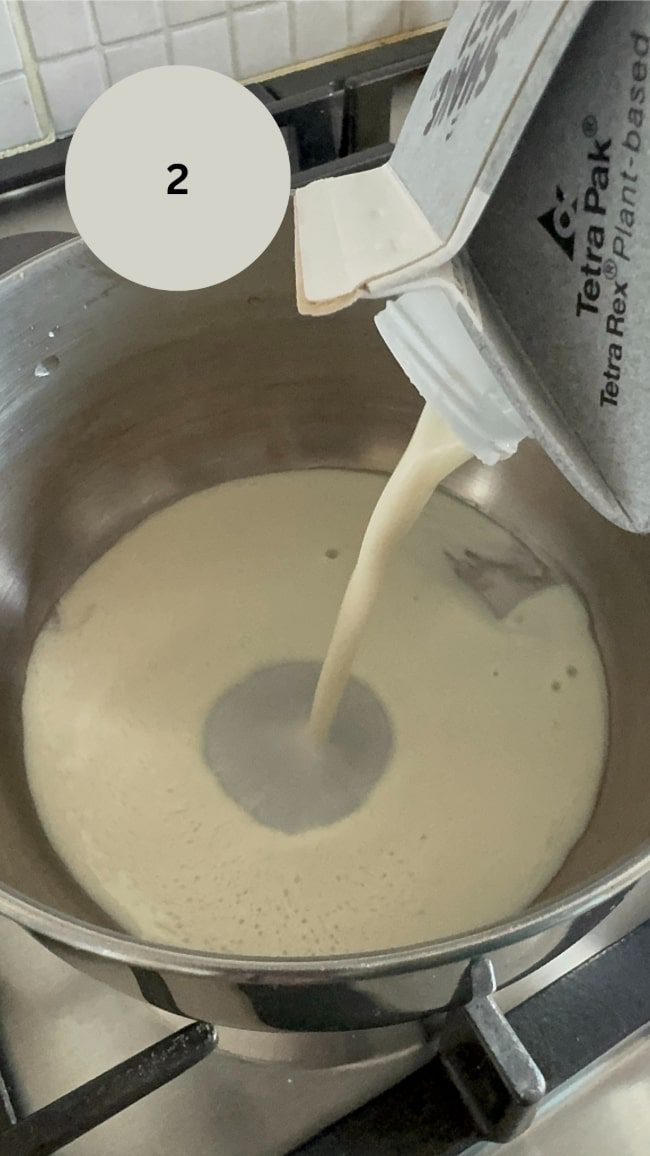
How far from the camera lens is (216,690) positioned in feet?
2.20

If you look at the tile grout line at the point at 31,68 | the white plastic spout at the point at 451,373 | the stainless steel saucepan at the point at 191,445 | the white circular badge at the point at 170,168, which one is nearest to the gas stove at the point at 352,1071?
the stainless steel saucepan at the point at 191,445

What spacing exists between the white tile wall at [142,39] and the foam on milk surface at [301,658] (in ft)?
0.98

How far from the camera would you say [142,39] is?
67 cm

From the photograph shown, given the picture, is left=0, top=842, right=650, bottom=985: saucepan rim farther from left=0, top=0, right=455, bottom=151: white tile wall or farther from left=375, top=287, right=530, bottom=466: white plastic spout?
left=0, top=0, right=455, bottom=151: white tile wall

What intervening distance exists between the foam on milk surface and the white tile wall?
0.98ft

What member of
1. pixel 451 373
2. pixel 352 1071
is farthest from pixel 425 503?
Result: pixel 352 1071

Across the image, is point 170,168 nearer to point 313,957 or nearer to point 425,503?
point 425,503

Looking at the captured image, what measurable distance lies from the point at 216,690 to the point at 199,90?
37 cm

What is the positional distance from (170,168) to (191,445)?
256 mm

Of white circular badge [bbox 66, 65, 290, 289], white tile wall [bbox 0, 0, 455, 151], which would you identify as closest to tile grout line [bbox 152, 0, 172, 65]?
white tile wall [bbox 0, 0, 455, 151]

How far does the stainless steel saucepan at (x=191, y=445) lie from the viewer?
1.90ft

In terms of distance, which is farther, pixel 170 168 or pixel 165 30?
pixel 165 30

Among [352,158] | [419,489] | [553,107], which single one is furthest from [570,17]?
[352,158]

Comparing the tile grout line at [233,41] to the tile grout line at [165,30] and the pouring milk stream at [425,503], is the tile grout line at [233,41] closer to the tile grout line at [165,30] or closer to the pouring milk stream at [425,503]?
the tile grout line at [165,30]
